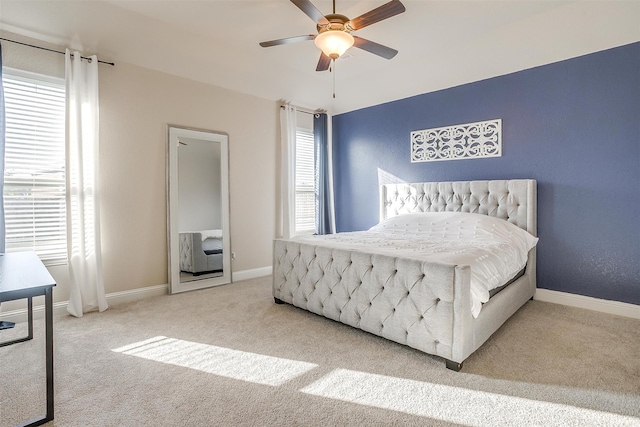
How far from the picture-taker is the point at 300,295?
313 centimetres

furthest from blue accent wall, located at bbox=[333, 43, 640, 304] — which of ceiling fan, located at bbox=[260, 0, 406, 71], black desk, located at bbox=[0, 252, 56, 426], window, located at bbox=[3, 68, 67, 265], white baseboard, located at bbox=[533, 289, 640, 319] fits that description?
window, located at bbox=[3, 68, 67, 265]

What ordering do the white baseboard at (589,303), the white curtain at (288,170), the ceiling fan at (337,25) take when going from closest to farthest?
1. the ceiling fan at (337,25)
2. the white baseboard at (589,303)
3. the white curtain at (288,170)

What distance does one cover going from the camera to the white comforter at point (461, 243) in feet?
7.58

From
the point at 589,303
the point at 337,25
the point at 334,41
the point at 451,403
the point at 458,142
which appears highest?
the point at 337,25

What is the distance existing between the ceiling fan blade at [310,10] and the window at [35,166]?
2.48 m

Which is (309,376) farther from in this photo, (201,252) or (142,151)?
(142,151)

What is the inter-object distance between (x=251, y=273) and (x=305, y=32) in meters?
3.09

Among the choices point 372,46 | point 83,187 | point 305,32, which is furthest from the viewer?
point 305,32

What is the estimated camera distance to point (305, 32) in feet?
11.3

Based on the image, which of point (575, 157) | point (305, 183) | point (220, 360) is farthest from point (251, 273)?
point (575, 157)

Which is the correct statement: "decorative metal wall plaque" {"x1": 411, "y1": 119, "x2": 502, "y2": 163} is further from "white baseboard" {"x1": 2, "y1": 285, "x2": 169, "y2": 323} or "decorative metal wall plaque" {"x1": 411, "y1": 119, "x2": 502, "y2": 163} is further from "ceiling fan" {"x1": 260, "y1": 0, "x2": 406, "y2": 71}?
"white baseboard" {"x1": 2, "y1": 285, "x2": 169, "y2": 323}

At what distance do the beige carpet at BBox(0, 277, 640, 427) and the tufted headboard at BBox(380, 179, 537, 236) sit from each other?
1.12m

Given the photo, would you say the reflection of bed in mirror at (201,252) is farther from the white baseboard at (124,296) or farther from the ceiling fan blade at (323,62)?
the ceiling fan blade at (323,62)

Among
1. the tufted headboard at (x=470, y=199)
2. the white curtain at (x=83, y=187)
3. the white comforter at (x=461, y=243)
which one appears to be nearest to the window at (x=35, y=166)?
the white curtain at (x=83, y=187)
